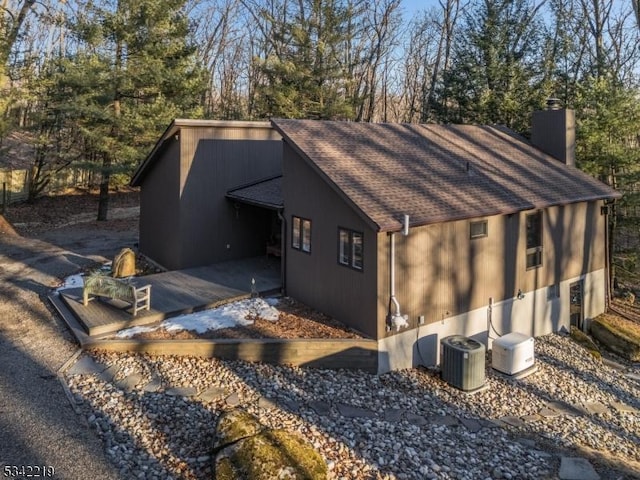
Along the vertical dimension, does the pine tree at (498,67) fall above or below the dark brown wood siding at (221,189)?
above

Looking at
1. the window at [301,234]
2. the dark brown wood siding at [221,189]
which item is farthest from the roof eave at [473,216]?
the dark brown wood siding at [221,189]

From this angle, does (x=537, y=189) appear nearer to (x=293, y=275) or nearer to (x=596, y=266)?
(x=596, y=266)

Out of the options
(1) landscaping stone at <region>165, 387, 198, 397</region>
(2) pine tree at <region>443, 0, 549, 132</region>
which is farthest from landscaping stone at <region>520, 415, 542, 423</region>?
(2) pine tree at <region>443, 0, 549, 132</region>

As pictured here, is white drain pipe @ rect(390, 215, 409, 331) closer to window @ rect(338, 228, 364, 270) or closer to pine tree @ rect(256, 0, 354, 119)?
window @ rect(338, 228, 364, 270)

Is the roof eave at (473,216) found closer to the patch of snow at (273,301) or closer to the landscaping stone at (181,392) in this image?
the patch of snow at (273,301)

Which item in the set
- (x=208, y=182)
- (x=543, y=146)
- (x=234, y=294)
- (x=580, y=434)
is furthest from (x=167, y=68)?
(x=580, y=434)
